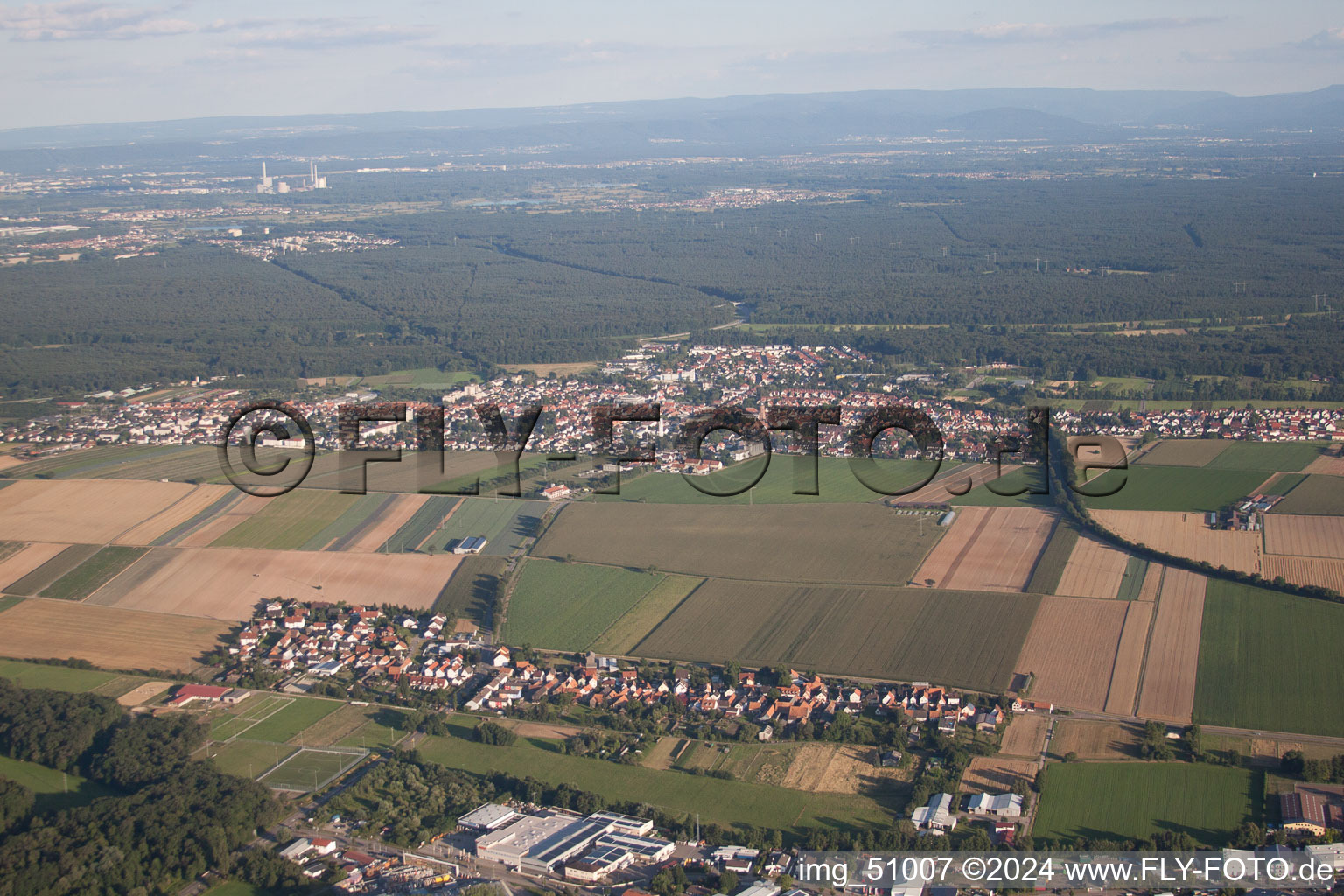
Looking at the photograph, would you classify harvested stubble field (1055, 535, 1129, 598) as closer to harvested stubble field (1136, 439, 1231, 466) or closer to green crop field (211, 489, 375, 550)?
harvested stubble field (1136, 439, 1231, 466)

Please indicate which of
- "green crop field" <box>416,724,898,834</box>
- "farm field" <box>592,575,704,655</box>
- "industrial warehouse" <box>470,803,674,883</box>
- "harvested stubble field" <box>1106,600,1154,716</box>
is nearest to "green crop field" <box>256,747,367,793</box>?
"green crop field" <box>416,724,898,834</box>

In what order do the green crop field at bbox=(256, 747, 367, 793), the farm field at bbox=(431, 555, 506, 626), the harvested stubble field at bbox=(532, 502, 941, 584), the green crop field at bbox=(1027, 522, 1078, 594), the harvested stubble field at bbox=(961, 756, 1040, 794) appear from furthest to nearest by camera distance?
the harvested stubble field at bbox=(532, 502, 941, 584) → the farm field at bbox=(431, 555, 506, 626) → the green crop field at bbox=(1027, 522, 1078, 594) → the green crop field at bbox=(256, 747, 367, 793) → the harvested stubble field at bbox=(961, 756, 1040, 794)

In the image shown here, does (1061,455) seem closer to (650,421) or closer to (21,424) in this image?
(650,421)

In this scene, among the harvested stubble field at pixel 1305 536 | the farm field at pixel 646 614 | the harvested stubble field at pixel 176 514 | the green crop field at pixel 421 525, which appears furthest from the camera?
the harvested stubble field at pixel 176 514

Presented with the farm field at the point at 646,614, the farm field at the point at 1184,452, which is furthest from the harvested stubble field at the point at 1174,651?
the farm field at the point at 646,614

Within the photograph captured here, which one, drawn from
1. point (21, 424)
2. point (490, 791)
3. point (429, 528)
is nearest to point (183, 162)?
point (21, 424)

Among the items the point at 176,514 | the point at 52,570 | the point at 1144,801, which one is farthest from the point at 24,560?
the point at 1144,801

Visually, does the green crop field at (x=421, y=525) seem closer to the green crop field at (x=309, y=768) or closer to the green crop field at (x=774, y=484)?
the green crop field at (x=774, y=484)
